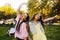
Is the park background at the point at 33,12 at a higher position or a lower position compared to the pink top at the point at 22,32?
higher

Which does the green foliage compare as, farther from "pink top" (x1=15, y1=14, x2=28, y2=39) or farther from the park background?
"pink top" (x1=15, y1=14, x2=28, y2=39)

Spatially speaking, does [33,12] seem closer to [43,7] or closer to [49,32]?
[43,7]

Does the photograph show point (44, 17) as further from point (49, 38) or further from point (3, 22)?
point (3, 22)


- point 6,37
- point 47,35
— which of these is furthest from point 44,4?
point 6,37

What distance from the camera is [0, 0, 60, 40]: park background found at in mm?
2730

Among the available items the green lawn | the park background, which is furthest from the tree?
the green lawn

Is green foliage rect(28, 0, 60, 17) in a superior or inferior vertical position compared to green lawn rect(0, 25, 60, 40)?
superior

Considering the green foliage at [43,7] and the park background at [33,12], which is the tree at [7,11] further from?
the green foliage at [43,7]

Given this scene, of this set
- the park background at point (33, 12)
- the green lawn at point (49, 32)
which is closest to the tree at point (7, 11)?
the park background at point (33, 12)

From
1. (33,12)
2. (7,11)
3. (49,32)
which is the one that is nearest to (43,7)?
(33,12)

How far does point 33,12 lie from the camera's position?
107 inches

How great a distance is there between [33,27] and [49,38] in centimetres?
20

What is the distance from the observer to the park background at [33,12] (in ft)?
8.96

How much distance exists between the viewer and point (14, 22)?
2711 mm
